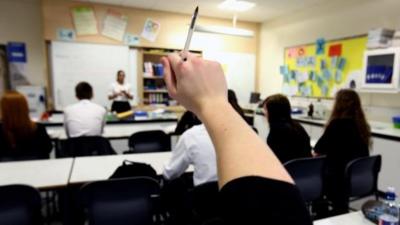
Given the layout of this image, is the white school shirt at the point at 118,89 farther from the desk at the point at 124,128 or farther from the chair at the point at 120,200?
the chair at the point at 120,200

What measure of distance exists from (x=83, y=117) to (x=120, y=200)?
5.30 feet

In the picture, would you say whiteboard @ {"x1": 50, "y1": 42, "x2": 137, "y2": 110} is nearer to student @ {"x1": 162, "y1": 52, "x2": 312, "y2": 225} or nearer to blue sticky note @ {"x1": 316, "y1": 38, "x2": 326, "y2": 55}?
blue sticky note @ {"x1": 316, "y1": 38, "x2": 326, "y2": 55}

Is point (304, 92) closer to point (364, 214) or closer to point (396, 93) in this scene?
point (396, 93)

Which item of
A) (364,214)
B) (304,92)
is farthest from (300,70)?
(364,214)

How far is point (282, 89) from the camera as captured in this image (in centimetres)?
576

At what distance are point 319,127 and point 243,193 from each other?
4.14 meters

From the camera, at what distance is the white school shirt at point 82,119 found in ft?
9.71

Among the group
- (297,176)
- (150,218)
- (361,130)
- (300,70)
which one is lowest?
(150,218)

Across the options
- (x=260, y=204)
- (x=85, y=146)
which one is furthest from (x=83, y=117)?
(x=260, y=204)

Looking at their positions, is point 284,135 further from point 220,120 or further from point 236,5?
point 236,5

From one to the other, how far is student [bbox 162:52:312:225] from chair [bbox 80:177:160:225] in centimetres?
130

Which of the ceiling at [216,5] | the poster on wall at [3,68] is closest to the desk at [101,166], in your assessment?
the ceiling at [216,5]

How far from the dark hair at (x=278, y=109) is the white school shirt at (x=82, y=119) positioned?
184 centimetres

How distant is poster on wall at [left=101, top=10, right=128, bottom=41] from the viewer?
5.23 meters
